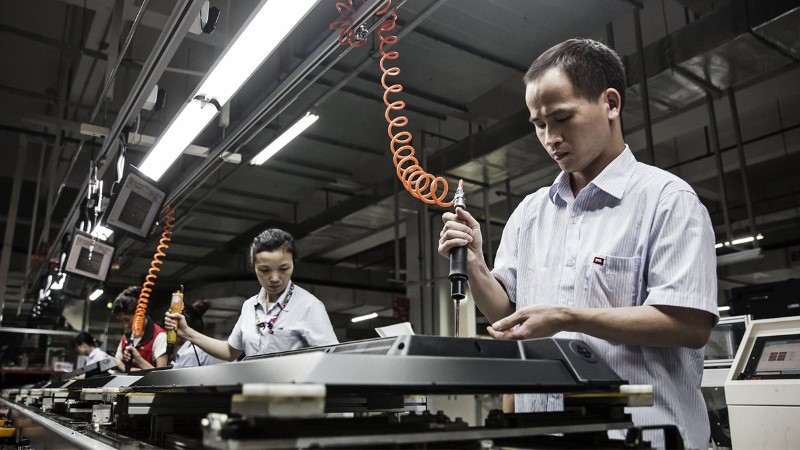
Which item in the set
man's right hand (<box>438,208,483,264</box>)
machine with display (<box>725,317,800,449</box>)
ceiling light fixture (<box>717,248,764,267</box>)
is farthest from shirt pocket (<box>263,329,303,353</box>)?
ceiling light fixture (<box>717,248,764,267</box>)

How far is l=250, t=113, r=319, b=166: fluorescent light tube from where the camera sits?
16.1ft

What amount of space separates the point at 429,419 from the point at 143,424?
3.11 ft

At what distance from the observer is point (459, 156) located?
6648 millimetres

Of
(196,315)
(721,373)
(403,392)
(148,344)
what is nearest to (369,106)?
(196,315)

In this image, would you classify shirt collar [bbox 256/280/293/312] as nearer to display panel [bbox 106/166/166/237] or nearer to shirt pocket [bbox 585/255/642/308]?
shirt pocket [bbox 585/255/642/308]

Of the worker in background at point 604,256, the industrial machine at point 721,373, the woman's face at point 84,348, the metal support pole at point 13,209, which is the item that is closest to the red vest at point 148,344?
the metal support pole at point 13,209

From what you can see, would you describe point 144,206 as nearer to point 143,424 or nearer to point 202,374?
point 143,424

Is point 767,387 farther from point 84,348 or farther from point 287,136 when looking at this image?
point 84,348

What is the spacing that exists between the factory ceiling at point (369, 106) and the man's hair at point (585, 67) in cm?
182

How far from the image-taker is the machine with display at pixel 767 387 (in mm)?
2520

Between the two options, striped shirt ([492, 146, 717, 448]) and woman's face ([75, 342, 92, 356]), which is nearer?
striped shirt ([492, 146, 717, 448])

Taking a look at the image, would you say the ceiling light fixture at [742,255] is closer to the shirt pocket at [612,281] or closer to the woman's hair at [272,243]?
the woman's hair at [272,243]

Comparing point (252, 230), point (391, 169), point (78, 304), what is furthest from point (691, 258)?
point (78, 304)

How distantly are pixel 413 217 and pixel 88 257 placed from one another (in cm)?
503
